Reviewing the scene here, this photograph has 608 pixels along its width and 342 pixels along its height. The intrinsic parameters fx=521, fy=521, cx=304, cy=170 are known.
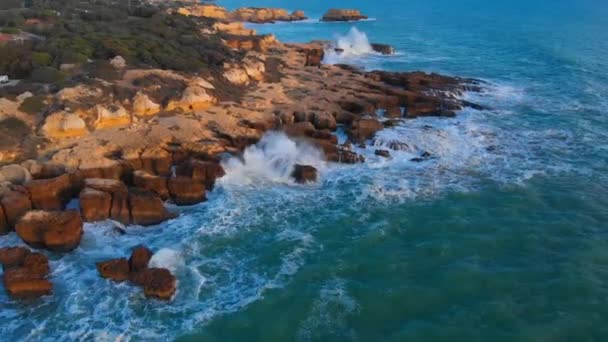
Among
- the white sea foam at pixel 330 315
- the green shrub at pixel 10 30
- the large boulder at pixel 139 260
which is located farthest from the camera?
the green shrub at pixel 10 30

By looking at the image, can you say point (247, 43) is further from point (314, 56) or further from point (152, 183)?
point (152, 183)

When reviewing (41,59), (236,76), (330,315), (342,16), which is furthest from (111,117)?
(342,16)

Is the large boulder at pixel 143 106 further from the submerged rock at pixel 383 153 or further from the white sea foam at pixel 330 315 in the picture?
the white sea foam at pixel 330 315

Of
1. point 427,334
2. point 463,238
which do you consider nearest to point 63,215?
point 427,334

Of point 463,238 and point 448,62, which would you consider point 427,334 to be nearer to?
point 463,238

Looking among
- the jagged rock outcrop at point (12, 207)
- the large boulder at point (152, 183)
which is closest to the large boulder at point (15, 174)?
the jagged rock outcrop at point (12, 207)

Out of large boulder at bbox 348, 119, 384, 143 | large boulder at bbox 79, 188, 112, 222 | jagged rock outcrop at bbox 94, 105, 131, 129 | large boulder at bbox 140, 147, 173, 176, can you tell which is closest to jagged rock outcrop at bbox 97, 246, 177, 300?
large boulder at bbox 79, 188, 112, 222
